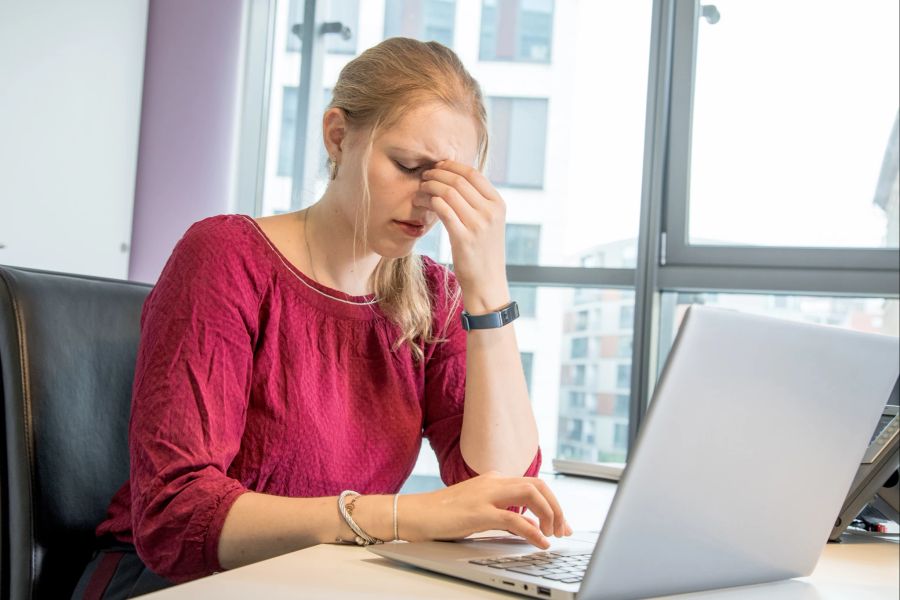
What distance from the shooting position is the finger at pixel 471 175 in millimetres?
1172

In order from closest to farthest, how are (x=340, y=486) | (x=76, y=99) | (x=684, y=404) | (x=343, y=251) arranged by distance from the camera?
(x=684, y=404)
(x=340, y=486)
(x=343, y=251)
(x=76, y=99)

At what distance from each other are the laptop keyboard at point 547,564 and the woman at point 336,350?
8.0 inches

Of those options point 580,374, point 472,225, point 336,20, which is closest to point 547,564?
point 472,225

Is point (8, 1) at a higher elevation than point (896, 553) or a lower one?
higher

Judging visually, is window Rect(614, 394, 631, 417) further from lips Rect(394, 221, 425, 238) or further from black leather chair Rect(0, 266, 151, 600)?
black leather chair Rect(0, 266, 151, 600)

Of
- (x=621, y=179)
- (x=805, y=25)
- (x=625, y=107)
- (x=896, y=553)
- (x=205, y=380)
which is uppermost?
(x=805, y=25)

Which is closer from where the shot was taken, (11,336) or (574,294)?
(11,336)

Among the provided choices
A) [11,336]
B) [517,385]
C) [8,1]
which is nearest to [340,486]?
[517,385]

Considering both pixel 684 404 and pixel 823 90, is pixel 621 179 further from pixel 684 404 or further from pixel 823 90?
pixel 684 404

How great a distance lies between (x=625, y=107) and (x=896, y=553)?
185cm

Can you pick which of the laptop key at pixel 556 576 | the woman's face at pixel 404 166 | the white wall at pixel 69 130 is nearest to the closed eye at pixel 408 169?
the woman's face at pixel 404 166

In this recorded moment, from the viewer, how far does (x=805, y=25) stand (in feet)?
8.32

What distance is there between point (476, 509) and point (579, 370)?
1.98 m

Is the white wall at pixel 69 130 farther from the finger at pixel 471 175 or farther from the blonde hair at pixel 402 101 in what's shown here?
the finger at pixel 471 175
